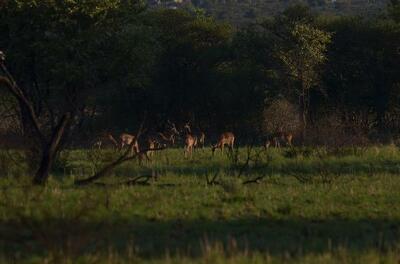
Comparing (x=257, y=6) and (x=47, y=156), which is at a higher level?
(x=257, y=6)

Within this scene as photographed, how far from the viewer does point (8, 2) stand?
22.9m

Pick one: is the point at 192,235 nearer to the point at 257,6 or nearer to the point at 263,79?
the point at 263,79

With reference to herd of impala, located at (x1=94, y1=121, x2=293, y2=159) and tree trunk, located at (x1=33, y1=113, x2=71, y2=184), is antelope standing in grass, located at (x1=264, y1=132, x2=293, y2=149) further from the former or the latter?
tree trunk, located at (x1=33, y1=113, x2=71, y2=184)

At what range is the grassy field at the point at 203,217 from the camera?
29.1 feet

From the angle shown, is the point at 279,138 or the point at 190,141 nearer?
the point at 190,141

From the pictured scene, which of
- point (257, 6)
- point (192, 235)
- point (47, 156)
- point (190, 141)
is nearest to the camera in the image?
point (192, 235)

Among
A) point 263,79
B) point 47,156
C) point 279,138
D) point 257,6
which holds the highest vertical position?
point 257,6

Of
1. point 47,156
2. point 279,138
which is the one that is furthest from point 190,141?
point 47,156

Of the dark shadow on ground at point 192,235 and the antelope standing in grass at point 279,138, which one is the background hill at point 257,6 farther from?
the dark shadow on ground at point 192,235

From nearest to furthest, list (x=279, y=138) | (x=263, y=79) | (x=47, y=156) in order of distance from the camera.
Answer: (x=47, y=156)
(x=279, y=138)
(x=263, y=79)

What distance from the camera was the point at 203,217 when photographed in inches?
462

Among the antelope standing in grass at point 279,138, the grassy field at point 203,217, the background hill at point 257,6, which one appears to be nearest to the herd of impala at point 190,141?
the antelope standing in grass at point 279,138

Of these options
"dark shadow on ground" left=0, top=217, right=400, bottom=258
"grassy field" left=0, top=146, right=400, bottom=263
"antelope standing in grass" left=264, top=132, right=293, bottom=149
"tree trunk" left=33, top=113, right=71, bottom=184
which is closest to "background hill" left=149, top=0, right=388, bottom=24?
"antelope standing in grass" left=264, top=132, right=293, bottom=149

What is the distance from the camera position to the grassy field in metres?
8.88
